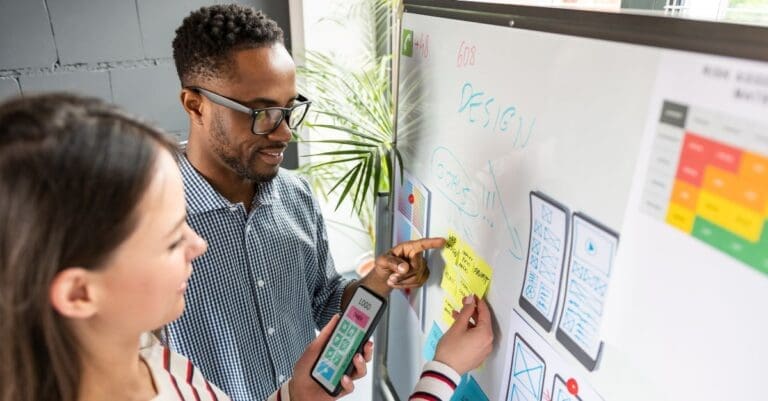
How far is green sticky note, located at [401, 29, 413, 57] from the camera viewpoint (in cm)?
96

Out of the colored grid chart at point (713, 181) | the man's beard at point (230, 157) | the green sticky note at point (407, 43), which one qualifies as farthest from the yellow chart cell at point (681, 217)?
the man's beard at point (230, 157)

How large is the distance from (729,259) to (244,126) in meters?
0.77

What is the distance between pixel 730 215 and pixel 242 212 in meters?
0.81

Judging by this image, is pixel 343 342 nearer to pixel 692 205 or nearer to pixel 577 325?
pixel 577 325

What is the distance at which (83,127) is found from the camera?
472 mm

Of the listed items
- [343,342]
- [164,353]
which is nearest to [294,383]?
[343,342]

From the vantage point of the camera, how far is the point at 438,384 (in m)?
0.77

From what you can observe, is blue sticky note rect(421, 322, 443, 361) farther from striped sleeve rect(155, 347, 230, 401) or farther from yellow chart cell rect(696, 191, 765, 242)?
yellow chart cell rect(696, 191, 765, 242)

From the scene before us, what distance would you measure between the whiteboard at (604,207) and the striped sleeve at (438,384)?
0.07 meters

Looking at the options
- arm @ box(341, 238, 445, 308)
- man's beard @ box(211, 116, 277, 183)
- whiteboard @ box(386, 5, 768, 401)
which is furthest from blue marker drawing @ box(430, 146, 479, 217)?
man's beard @ box(211, 116, 277, 183)

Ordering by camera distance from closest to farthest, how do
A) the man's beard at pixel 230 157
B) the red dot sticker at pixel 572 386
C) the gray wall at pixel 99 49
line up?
1. the red dot sticker at pixel 572 386
2. the man's beard at pixel 230 157
3. the gray wall at pixel 99 49

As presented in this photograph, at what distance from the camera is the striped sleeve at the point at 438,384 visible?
76 centimetres

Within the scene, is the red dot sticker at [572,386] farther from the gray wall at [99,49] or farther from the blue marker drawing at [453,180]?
the gray wall at [99,49]

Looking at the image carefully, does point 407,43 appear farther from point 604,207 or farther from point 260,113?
point 604,207
